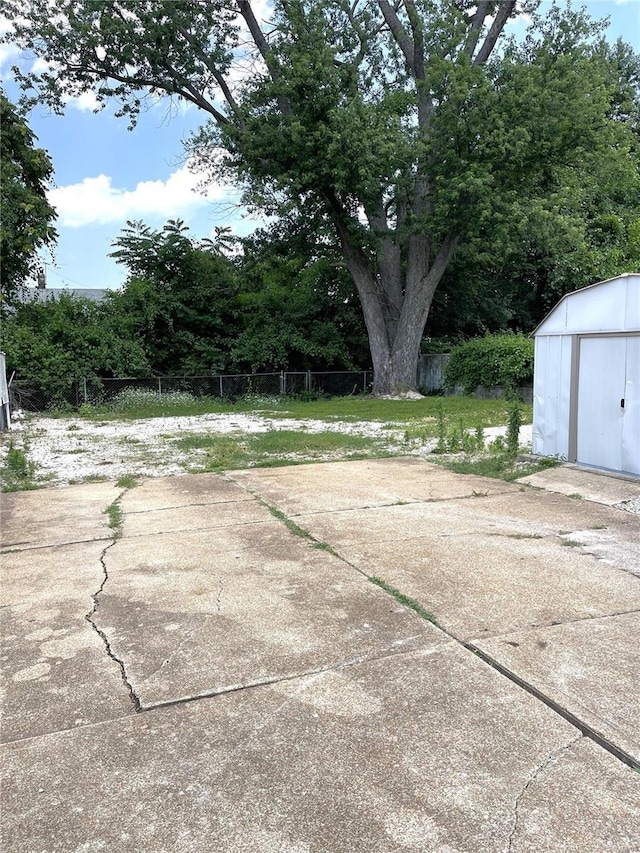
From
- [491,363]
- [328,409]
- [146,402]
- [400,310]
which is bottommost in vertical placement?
[328,409]

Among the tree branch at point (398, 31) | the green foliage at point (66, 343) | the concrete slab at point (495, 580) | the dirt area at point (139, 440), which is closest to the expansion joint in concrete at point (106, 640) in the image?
the concrete slab at point (495, 580)

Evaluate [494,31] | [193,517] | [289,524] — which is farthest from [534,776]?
[494,31]

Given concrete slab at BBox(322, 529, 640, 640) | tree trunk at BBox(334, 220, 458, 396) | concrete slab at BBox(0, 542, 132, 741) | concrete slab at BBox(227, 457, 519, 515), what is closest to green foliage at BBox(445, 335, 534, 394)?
tree trunk at BBox(334, 220, 458, 396)

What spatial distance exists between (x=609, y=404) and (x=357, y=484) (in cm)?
322

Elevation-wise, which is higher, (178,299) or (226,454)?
(178,299)

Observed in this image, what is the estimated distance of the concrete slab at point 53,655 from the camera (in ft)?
9.28

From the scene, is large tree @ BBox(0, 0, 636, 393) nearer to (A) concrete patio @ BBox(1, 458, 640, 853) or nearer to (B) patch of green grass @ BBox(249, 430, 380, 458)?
(B) patch of green grass @ BBox(249, 430, 380, 458)

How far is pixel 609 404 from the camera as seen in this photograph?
25.3ft

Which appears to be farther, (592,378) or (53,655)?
(592,378)

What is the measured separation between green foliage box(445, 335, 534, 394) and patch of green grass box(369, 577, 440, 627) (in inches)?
550

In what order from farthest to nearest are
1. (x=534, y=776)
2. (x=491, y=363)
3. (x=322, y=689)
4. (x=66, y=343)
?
(x=491, y=363) → (x=66, y=343) → (x=322, y=689) → (x=534, y=776)

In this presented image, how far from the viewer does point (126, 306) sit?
20.3 metres

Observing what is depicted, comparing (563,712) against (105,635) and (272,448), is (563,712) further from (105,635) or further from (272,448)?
(272,448)

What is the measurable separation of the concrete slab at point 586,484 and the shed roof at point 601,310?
1758mm
